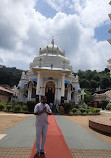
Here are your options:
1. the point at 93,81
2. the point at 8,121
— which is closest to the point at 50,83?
the point at 8,121

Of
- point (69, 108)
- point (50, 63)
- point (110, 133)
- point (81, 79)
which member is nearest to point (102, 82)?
point (81, 79)

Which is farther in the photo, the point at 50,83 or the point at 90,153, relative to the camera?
the point at 50,83

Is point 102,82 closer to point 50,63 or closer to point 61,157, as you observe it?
point 50,63

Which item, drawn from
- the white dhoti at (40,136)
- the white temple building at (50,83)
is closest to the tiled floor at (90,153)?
the white dhoti at (40,136)

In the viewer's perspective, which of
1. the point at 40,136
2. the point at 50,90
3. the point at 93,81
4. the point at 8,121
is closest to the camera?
the point at 40,136

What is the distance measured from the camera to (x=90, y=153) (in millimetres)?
3854

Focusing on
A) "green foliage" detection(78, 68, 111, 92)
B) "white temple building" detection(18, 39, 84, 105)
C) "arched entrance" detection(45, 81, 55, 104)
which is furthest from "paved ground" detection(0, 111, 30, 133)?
"green foliage" detection(78, 68, 111, 92)

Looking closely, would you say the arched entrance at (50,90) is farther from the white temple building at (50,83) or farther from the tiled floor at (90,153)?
the tiled floor at (90,153)

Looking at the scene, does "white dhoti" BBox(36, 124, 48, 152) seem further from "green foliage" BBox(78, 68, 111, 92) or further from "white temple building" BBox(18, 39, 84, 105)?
"green foliage" BBox(78, 68, 111, 92)

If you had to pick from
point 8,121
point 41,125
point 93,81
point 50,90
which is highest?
point 93,81

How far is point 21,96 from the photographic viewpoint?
2486 centimetres

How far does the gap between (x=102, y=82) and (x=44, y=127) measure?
5989cm

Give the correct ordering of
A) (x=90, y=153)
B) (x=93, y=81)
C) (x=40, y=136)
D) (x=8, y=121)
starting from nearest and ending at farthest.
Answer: (x=40, y=136) → (x=90, y=153) → (x=8, y=121) → (x=93, y=81)

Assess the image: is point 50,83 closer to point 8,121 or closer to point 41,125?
point 8,121
